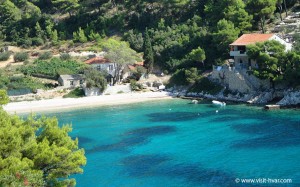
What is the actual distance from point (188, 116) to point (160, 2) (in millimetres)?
38528

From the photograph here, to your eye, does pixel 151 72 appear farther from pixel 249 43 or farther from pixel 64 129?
pixel 64 129

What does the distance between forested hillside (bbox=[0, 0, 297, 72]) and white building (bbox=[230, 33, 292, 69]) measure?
7.67 ft

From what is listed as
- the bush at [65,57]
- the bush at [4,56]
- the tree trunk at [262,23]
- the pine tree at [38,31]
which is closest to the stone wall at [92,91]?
the bush at [65,57]

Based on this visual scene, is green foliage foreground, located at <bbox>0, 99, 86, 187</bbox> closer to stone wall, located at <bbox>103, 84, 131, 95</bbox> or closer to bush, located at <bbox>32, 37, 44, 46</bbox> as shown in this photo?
stone wall, located at <bbox>103, 84, 131, 95</bbox>

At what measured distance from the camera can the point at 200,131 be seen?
37.1 metres

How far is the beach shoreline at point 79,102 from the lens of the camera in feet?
178

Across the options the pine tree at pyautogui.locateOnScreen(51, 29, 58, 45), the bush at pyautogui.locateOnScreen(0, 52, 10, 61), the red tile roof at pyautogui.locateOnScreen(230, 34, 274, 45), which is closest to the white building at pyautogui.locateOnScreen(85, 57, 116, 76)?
the pine tree at pyautogui.locateOnScreen(51, 29, 58, 45)

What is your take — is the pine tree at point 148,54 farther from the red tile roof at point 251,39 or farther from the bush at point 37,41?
the bush at point 37,41

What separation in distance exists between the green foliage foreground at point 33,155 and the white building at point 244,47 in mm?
36222

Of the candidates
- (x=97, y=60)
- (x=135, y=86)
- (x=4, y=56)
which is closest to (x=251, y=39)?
(x=135, y=86)

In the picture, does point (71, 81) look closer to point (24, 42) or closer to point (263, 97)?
point (24, 42)

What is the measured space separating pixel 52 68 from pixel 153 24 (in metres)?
20.8

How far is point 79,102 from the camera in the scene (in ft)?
185

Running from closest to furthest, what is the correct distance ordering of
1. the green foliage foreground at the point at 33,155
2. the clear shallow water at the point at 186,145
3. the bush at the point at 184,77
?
the green foliage foreground at the point at 33,155, the clear shallow water at the point at 186,145, the bush at the point at 184,77
